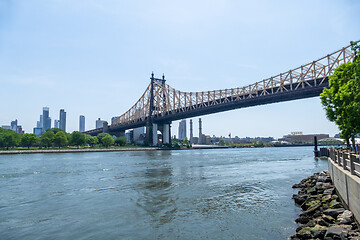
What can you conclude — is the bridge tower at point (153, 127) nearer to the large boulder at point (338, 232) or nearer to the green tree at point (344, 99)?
the green tree at point (344, 99)

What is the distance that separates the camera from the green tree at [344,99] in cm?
1552

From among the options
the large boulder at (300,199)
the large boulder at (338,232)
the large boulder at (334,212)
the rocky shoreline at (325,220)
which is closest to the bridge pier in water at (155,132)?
the large boulder at (300,199)

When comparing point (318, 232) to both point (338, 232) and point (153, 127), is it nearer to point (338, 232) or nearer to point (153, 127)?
point (338, 232)

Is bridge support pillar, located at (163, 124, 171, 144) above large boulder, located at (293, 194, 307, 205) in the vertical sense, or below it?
above

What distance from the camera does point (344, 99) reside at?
16.8 meters

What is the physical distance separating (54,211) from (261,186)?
42.8ft

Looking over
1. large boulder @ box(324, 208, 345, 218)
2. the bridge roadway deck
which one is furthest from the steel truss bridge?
large boulder @ box(324, 208, 345, 218)

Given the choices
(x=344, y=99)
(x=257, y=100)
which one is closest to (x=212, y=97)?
(x=257, y=100)

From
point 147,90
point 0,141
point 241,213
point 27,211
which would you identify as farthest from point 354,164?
point 147,90

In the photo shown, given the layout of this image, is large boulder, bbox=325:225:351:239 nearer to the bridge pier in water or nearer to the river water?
the river water

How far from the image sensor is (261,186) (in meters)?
18.8

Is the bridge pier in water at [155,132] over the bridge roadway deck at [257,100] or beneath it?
beneath

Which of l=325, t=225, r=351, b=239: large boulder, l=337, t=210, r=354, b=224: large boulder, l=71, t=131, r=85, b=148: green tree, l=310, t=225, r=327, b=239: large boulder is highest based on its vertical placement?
l=71, t=131, r=85, b=148: green tree

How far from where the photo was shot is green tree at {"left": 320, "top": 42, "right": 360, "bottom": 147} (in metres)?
15.5
